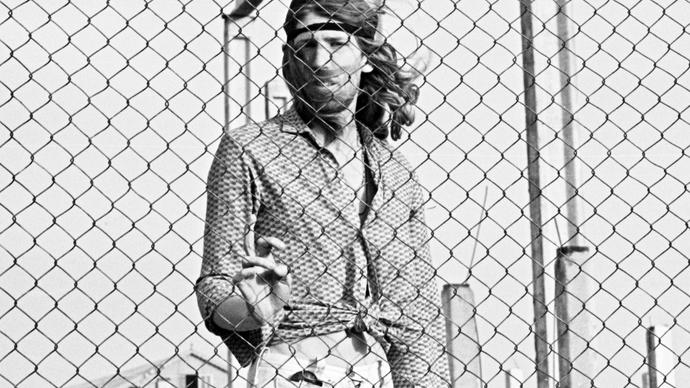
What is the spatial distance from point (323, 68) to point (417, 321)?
713 mm

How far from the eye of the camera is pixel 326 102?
12.0 feet

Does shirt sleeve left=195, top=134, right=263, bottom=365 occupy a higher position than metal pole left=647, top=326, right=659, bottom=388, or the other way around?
shirt sleeve left=195, top=134, right=263, bottom=365

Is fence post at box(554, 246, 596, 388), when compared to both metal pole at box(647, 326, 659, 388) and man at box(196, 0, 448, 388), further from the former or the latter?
man at box(196, 0, 448, 388)

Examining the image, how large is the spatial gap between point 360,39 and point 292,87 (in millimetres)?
236

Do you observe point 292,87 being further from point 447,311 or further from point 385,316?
point 447,311

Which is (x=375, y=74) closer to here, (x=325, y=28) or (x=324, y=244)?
(x=325, y=28)

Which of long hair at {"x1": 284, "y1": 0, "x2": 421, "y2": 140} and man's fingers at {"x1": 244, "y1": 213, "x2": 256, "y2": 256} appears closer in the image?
man's fingers at {"x1": 244, "y1": 213, "x2": 256, "y2": 256}

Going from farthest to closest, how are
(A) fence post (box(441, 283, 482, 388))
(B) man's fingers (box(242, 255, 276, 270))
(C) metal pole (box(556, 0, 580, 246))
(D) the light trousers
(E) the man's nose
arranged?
1. (C) metal pole (box(556, 0, 580, 246))
2. (A) fence post (box(441, 283, 482, 388))
3. (E) the man's nose
4. (D) the light trousers
5. (B) man's fingers (box(242, 255, 276, 270))

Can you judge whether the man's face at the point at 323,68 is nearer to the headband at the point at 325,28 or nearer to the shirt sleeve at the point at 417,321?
the headband at the point at 325,28

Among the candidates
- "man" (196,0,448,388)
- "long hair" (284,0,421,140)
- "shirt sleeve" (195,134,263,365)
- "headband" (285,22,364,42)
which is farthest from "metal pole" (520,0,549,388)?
"shirt sleeve" (195,134,263,365)

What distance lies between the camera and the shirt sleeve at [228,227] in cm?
348

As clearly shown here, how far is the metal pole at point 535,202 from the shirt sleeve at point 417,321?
0.56 meters

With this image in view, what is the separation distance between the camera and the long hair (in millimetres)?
3711

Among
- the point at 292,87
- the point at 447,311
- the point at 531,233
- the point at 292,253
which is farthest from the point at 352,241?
→ the point at 531,233
